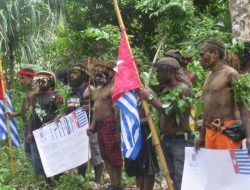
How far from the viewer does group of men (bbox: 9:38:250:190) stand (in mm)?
4250

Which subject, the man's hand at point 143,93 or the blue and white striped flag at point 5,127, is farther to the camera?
the blue and white striped flag at point 5,127

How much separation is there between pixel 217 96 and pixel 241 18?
117 inches

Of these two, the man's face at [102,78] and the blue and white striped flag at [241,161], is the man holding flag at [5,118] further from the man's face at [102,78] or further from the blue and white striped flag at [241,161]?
the blue and white striped flag at [241,161]

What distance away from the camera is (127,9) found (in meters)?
13.9

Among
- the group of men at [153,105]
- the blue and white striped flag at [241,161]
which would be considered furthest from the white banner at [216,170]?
the group of men at [153,105]

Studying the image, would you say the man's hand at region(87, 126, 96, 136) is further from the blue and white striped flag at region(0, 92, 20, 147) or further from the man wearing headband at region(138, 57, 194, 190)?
the blue and white striped flag at region(0, 92, 20, 147)

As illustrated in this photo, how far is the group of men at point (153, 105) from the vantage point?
13.9 ft

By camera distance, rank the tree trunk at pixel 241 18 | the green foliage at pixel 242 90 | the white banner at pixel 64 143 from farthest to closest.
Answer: the tree trunk at pixel 241 18
the white banner at pixel 64 143
the green foliage at pixel 242 90

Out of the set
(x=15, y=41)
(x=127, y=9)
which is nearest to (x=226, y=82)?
(x=15, y=41)

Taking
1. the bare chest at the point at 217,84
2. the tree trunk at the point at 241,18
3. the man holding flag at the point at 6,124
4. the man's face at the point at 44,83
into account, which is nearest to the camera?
the bare chest at the point at 217,84

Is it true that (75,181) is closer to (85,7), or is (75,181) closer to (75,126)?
(75,126)

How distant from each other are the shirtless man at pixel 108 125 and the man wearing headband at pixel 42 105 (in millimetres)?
1038

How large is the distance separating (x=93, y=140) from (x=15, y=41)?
446cm

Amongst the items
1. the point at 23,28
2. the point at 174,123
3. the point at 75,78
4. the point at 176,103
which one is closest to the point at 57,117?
the point at 75,78
